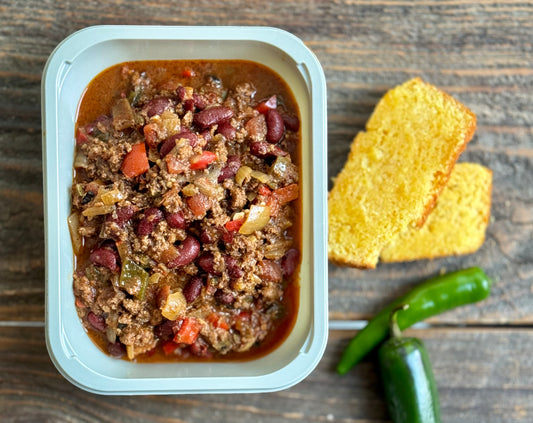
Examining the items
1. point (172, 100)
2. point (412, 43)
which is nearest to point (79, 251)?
point (172, 100)

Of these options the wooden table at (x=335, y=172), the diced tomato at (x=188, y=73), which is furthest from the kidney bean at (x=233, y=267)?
the diced tomato at (x=188, y=73)

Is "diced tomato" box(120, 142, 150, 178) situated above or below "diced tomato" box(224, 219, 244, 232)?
above

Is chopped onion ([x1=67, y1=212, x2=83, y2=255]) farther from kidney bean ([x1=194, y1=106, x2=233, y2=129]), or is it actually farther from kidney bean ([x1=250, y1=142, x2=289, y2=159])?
kidney bean ([x1=250, y1=142, x2=289, y2=159])

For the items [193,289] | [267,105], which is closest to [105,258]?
[193,289]

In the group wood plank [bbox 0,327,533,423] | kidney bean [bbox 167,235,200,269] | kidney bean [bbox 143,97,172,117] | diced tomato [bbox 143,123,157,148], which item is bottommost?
wood plank [bbox 0,327,533,423]

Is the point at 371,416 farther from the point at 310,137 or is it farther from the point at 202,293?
the point at 310,137

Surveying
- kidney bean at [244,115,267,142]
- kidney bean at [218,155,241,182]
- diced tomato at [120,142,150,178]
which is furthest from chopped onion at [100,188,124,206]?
kidney bean at [244,115,267,142]
